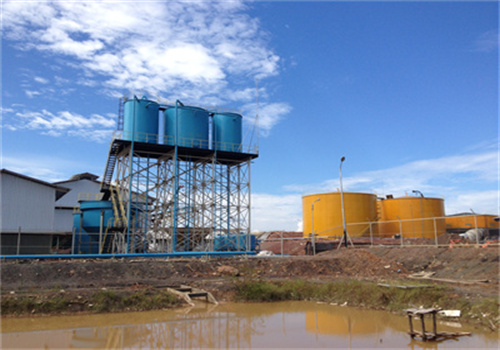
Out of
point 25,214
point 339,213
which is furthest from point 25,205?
point 339,213

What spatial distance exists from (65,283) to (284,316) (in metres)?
9.97

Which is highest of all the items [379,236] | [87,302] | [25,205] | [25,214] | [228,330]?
[25,205]

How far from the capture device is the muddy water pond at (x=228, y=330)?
11.2m

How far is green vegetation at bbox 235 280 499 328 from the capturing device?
13170mm

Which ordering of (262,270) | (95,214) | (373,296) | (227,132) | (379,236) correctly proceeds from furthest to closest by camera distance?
(379,236) < (227,132) < (95,214) < (262,270) < (373,296)

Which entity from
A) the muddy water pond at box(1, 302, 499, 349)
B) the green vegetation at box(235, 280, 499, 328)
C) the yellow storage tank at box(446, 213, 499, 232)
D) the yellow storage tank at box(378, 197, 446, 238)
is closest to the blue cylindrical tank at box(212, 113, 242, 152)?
the yellow storage tank at box(378, 197, 446, 238)

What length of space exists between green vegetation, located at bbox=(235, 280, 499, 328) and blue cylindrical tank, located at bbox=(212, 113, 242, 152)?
19.5m

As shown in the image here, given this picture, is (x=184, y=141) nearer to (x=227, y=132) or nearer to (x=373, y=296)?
(x=227, y=132)

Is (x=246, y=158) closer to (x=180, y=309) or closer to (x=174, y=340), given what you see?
(x=180, y=309)

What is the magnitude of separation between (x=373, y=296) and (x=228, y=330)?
20.7 ft

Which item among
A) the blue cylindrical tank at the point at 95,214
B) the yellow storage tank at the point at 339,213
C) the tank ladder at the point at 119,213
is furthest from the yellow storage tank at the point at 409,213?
the blue cylindrical tank at the point at 95,214

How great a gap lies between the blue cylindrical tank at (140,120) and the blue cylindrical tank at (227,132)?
18.1 ft

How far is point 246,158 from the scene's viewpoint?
3859cm

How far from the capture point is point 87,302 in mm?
15547
